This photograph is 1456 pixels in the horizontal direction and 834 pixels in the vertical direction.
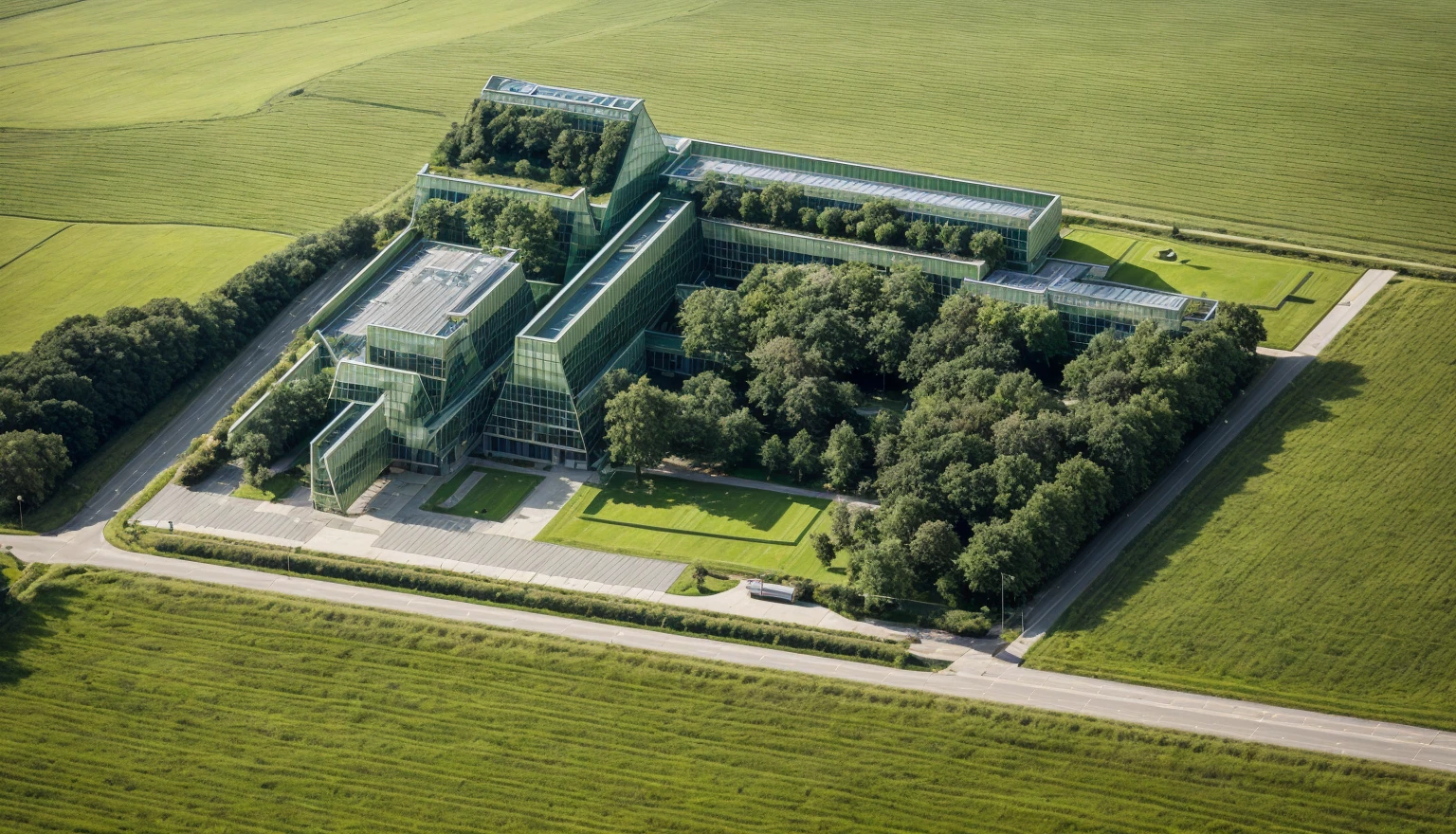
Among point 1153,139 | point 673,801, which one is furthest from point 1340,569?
point 1153,139

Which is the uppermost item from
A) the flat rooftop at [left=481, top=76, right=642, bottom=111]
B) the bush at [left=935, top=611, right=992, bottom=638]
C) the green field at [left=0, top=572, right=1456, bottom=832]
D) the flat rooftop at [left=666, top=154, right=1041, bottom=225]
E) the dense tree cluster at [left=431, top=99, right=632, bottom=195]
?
the flat rooftop at [left=481, top=76, right=642, bottom=111]

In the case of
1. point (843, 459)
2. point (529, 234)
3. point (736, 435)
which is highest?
point (529, 234)

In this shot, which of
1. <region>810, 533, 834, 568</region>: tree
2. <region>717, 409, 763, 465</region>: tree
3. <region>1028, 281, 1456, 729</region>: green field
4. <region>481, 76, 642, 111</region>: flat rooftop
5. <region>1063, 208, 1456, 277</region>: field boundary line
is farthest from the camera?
<region>1063, 208, 1456, 277</region>: field boundary line

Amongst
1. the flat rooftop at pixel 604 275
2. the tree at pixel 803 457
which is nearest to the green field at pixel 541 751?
the tree at pixel 803 457

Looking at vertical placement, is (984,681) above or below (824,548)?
below

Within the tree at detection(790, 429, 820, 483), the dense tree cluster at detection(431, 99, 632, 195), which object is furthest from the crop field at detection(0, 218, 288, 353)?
the tree at detection(790, 429, 820, 483)

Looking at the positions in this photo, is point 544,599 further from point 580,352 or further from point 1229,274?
point 1229,274

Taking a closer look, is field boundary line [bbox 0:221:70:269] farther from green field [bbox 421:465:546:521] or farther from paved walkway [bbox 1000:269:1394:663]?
paved walkway [bbox 1000:269:1394:663]

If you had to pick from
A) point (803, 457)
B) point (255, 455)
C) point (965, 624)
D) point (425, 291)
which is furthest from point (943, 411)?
point (255, 455)
